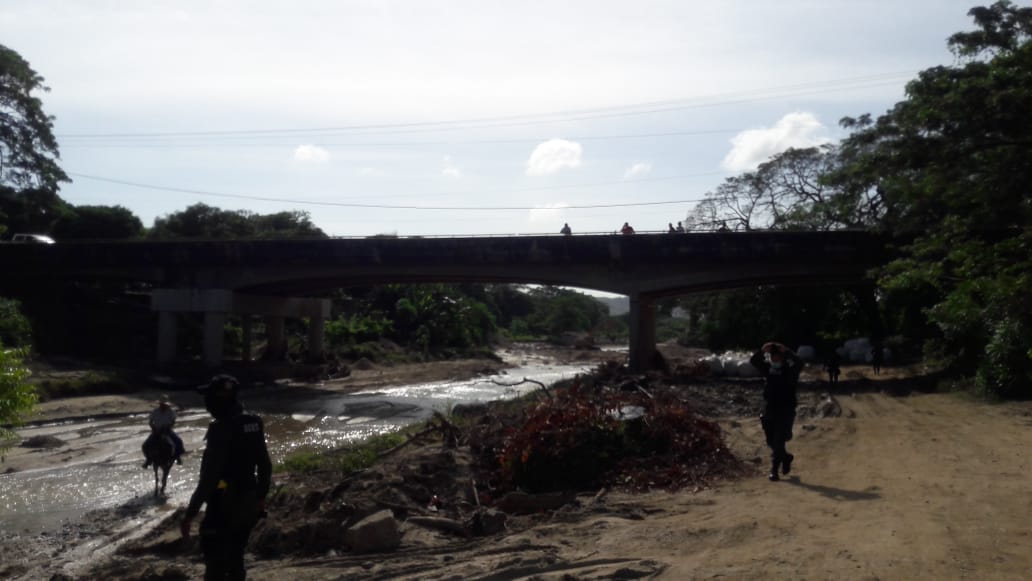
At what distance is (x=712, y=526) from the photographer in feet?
25.6

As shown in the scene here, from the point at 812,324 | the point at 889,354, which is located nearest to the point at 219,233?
the point at 812,324

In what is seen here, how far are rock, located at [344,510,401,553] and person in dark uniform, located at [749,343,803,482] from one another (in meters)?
4.40

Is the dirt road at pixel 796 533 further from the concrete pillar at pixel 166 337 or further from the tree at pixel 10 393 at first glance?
the concrete pillar at pixel 166 337

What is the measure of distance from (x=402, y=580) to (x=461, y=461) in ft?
16.0

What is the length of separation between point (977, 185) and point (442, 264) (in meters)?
21.6

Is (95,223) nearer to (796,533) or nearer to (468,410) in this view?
(468,410)

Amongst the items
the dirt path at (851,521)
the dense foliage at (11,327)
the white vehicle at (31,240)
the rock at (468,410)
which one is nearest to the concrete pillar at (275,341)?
the white vehicle at (31,240)

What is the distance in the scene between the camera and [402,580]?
285 inches

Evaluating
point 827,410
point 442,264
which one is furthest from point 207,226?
point 827,410

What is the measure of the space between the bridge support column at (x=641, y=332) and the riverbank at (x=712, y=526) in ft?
66.1

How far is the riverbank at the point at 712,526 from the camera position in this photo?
6598 millimetres

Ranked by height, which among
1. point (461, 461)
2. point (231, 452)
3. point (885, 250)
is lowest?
point (461, 461)

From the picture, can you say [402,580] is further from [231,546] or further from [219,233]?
[219,233]

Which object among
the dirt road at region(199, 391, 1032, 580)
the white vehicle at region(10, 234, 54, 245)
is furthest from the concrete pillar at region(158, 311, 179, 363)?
the dirt road at region(199, 391, 1032, 580)
